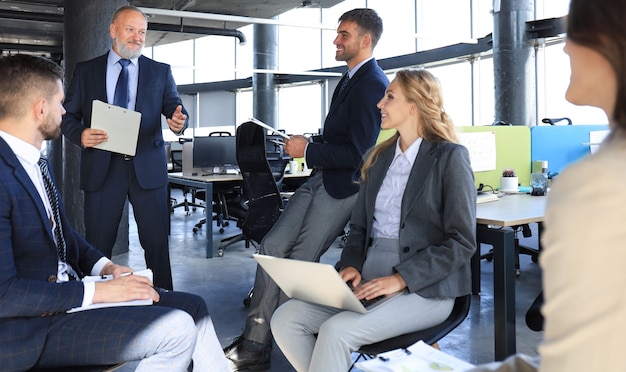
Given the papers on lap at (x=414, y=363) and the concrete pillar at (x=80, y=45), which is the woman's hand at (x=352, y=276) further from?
the concrete pillar at (x=80, y=45)

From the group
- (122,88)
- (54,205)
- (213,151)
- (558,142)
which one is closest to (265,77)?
(213,151)

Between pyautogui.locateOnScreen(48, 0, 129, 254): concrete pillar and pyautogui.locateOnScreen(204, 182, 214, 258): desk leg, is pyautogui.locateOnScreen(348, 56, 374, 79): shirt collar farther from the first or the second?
pyautogui.locateOnScreen(48, 0, 129, 254): concrete pillar

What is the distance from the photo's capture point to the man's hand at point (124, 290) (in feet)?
5.11

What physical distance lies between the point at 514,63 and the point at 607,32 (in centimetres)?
774

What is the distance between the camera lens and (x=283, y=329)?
188 cm

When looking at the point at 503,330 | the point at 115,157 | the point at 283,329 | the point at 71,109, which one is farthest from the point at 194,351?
the point at 71,109

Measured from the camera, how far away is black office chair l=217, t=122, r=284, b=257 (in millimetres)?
3936

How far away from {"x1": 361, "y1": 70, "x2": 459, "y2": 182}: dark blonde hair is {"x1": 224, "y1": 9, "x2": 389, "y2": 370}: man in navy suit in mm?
330

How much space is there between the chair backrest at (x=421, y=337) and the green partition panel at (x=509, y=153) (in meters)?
1.47

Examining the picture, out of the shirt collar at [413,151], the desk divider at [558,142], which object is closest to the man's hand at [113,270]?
the shirt collar at [413,151]

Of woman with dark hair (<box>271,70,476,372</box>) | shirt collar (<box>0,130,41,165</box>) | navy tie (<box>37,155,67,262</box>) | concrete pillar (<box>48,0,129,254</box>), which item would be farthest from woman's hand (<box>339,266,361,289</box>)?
concrete pillar (<box>48,0,129,254</box>)

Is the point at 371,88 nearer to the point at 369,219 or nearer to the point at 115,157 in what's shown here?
the point at 369,219

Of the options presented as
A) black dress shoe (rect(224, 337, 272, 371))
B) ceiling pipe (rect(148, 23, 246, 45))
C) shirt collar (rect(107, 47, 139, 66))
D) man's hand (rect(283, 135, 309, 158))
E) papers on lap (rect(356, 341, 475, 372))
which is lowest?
black dress shoe (rect(224, 337, 272, 371))

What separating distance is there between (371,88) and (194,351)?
1337mm
